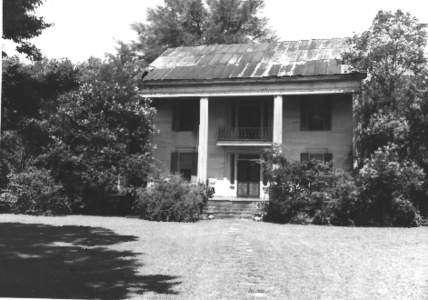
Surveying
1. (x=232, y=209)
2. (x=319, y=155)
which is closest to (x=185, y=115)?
(x=232, y=209)

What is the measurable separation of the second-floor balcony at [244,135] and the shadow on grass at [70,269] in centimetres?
1186

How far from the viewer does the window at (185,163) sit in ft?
83.4

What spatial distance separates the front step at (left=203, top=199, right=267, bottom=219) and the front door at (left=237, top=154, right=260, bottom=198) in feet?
9.94

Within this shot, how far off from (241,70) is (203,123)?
10.7 ft

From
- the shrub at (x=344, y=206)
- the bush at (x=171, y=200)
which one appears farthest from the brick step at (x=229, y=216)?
the shrub at (x=344, y=206)

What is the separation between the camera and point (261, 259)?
9.91 metres

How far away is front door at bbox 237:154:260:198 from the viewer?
2464 centimetres

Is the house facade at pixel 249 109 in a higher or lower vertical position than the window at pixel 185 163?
higher

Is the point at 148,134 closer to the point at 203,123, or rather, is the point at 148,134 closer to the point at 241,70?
the point at 203,123

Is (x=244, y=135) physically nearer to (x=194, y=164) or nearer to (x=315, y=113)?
(x=194, y=164)

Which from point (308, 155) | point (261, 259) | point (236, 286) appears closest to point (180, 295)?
point (236, 286)

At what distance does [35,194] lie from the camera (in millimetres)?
20359

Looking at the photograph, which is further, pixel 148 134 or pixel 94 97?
pixel 148 134

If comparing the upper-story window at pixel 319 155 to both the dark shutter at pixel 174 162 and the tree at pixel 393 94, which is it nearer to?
the tree at pixel 393 94
